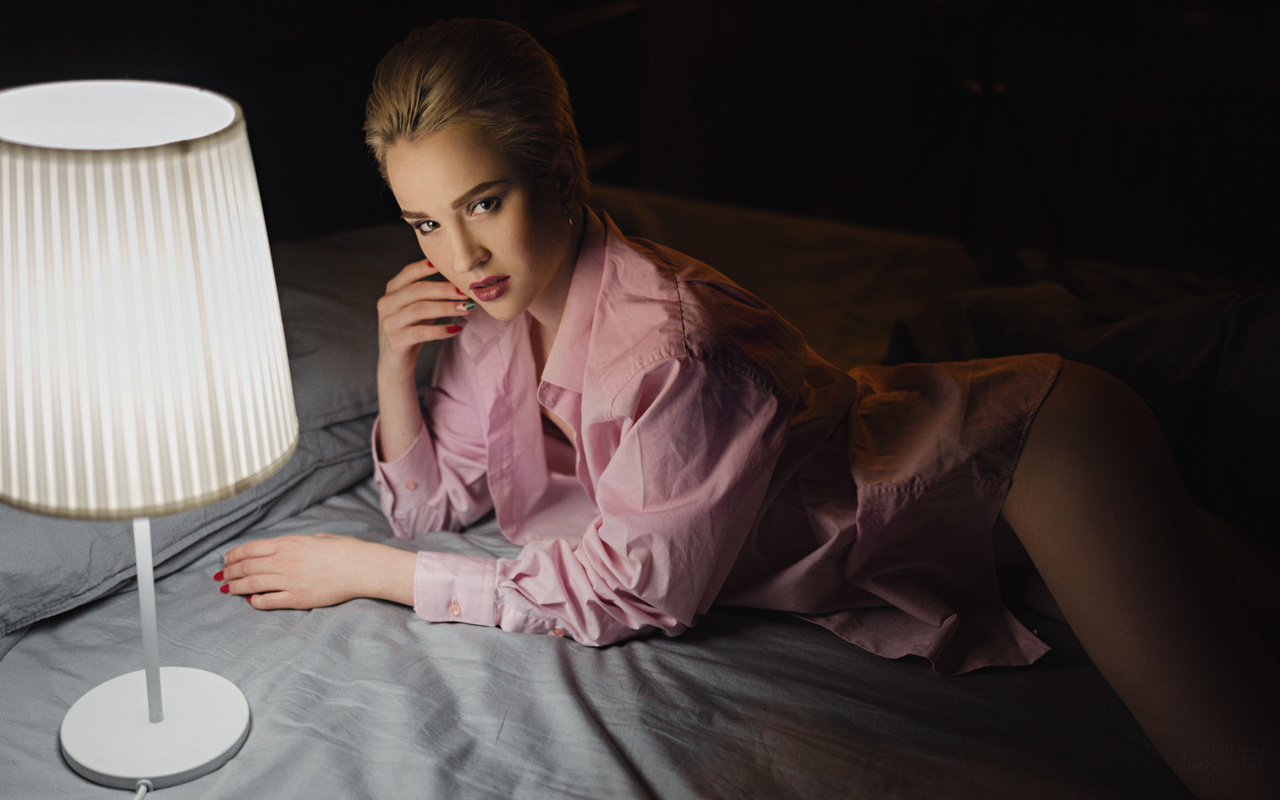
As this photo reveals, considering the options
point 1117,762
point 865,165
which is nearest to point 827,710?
point 1117,762

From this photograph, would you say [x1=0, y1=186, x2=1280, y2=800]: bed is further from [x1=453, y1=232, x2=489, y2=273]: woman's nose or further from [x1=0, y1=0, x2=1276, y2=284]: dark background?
[x1=0, y1=0, x2=1276, y2=284]: dark background

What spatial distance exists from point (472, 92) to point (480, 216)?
116 millimetres

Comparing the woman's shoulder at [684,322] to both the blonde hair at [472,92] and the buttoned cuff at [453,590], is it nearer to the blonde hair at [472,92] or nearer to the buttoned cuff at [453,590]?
the blonde hair at [472,92]

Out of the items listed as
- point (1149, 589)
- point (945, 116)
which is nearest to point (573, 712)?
point (1149, 589)

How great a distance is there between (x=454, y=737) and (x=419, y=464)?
0.43 meters

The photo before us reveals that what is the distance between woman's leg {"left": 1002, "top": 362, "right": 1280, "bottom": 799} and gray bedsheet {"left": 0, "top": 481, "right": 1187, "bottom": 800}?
0.19 feet

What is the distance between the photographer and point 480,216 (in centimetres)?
91

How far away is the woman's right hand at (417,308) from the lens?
1.08 m

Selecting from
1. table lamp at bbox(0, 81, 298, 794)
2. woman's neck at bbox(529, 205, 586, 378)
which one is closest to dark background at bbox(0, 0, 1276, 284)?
woman's neck at bbox(529, 205, 586, 378)

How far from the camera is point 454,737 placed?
2.80 feet

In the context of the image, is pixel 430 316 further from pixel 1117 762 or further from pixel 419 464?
pixel 1117 762

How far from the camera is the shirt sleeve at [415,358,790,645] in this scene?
0.92 meters

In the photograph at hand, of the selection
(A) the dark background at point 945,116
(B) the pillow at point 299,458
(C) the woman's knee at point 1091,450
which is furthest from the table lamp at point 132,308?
(A) the dark background at point 945,116

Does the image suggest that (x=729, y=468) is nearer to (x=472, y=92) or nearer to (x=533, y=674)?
(x=533, y=674)
